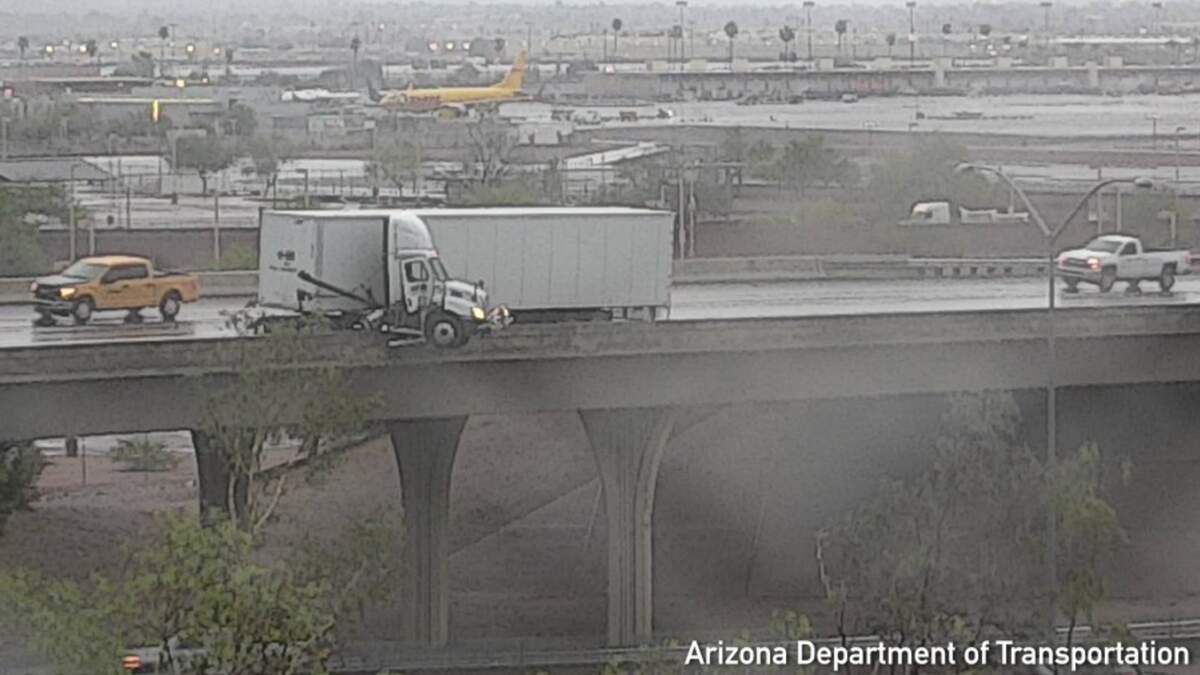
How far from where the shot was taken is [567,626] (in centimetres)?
2305

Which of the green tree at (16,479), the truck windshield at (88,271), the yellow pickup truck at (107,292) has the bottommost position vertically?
the green tree at (16,479)

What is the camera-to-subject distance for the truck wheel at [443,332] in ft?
71.5

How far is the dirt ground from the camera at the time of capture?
23.1 meters

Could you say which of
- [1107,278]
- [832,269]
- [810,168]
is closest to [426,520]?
[1107,278]

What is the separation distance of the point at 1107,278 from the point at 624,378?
821 cm

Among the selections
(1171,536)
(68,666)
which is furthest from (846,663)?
(1171,536)

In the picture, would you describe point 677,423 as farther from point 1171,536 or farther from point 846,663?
point 846,663

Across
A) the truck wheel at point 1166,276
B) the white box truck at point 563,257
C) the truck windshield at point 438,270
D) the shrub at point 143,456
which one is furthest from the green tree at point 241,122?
the truck windshield at point 438,270

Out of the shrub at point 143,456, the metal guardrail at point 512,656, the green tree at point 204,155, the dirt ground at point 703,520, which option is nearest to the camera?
the metal guardrail at point 512,656

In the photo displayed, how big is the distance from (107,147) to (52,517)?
29.9m

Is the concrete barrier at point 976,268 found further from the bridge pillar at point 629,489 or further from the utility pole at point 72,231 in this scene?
the utility pole at point 72,231

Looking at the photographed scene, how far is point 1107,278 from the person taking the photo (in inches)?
1128

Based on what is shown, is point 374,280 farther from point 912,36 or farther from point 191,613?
point 912,36

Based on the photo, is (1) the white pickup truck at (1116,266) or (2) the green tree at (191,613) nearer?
(2) the green tree at (191,613)
